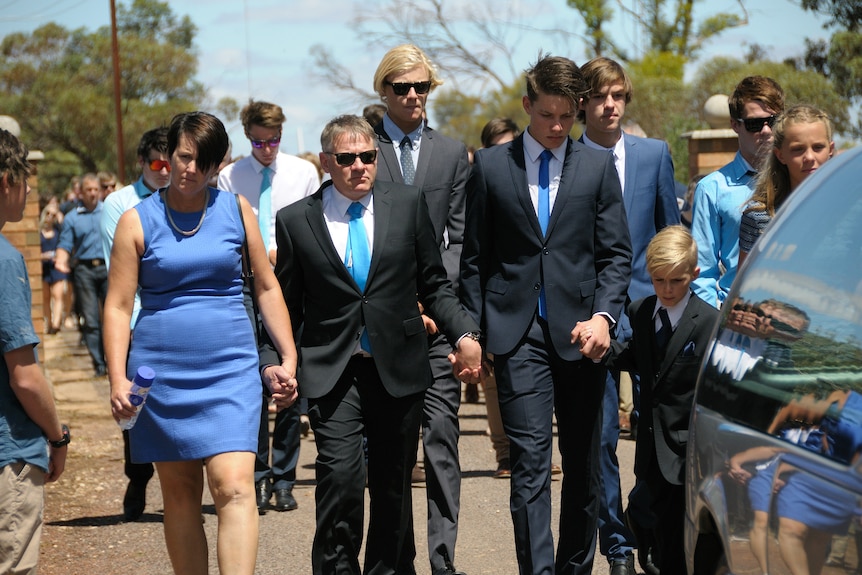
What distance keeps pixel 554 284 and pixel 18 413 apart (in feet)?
7.87

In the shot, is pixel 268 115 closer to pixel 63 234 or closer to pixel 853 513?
pixel 853 513

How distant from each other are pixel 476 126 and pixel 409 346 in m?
65.8

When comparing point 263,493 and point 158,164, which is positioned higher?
point 158,164

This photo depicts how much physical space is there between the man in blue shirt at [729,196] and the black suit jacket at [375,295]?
1447mm

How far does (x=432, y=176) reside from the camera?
6.86 m

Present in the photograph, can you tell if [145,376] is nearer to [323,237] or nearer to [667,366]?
[323,237]

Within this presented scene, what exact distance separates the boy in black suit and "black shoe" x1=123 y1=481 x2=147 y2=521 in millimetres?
3830

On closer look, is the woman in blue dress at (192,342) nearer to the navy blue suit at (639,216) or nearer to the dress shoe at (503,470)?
the navy blue suit at (639,216)

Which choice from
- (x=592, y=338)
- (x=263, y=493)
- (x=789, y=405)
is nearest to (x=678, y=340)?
(x=592, y=338)

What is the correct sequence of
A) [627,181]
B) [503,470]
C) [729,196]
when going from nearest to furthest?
[729,196] < [627,181] < [503,470]

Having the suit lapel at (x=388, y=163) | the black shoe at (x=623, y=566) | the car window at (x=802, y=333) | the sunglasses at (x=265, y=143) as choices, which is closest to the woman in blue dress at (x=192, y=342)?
the suit lapel at (x=388, y=163)

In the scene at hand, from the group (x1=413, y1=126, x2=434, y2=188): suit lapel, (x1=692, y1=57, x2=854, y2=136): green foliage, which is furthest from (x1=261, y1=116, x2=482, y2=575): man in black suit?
(x1=692, y1=57, x2=854, y2=136): green foliage

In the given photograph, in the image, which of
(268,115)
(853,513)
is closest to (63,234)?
(268,115)

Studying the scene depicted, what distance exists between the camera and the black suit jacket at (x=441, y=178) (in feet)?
22.5
